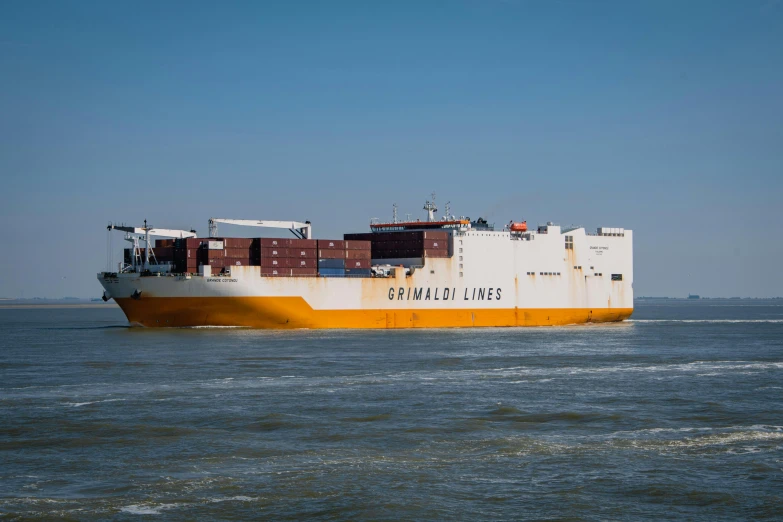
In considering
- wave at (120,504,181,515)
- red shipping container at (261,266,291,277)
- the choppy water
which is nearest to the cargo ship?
red shipping container at (261,266,291,277)

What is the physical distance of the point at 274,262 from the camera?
5756 cm

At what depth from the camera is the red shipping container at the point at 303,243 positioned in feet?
193

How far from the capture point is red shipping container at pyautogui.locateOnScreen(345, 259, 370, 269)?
61500 millimetres

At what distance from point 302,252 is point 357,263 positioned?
456 cm

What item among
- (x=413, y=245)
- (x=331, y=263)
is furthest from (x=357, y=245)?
(x=413, y=245)

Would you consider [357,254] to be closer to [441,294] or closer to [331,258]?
[331,258]

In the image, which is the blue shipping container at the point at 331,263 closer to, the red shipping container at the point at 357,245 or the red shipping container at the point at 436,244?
the red shipping container at the point at 357,245

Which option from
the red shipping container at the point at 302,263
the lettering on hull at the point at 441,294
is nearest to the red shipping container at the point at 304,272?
the red shipping container at the point at 302,263

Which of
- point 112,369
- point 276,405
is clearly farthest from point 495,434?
point 112,369

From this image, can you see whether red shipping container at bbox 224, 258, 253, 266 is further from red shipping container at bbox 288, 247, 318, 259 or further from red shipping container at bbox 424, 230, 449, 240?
red shipping container at bbox 424, 230, 449, 240

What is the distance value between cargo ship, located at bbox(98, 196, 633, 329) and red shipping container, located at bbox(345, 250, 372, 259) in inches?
3.1

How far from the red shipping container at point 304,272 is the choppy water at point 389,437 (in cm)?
1828

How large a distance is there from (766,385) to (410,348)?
19.8 m

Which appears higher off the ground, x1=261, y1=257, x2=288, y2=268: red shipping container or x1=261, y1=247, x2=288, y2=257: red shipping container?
x1=261, y1=247, x2=288, y2=257: red shipping container
